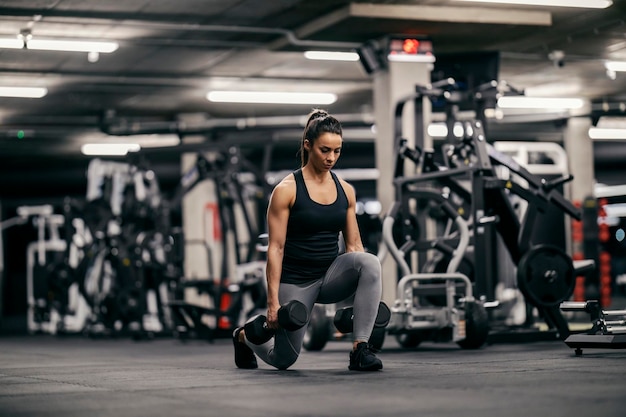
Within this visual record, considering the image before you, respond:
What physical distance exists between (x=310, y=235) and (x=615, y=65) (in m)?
9.45

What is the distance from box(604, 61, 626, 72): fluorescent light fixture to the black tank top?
914cm

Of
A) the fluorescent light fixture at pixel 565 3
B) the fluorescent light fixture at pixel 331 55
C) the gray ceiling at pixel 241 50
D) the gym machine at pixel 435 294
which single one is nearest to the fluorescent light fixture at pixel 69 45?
the gray ceiling at pixel 241 50

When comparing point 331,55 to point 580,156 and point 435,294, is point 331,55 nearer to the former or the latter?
point 435,294

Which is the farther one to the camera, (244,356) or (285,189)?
(244,356)

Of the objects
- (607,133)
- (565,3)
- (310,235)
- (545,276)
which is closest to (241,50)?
(565,3)

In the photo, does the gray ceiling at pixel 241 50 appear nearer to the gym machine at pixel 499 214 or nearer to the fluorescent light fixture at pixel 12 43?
the fluorescent light fixture at pixel 12 43

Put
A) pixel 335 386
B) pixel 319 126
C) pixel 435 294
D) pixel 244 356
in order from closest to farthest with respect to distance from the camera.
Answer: pixel 335 386 → pixel 319 126 → pixel 244 356 → pixel 435 294

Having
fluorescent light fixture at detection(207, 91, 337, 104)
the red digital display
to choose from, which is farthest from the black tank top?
fluorescent light fixture at detection(207, 91, 337, 104)

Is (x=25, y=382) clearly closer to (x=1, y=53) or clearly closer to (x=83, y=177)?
(x=1, y=53)

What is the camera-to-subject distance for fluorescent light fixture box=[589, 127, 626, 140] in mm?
18750

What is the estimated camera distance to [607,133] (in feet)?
62.6

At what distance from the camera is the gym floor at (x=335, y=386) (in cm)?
379

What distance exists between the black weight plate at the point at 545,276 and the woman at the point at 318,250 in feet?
9.00

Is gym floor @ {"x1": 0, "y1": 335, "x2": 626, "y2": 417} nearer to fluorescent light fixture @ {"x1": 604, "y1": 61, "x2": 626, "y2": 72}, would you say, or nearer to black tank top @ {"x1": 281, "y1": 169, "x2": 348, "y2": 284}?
black tank top @ {"x1": 281, "y1": 169, "x2": 348, "y2": 284}
